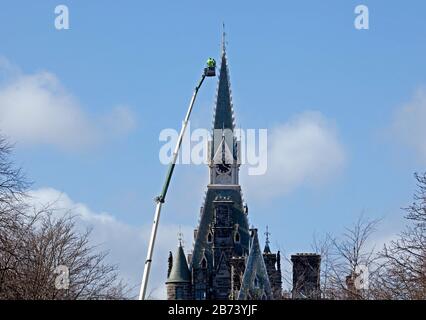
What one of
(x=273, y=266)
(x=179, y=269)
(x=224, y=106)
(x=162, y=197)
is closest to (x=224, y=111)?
(x=224, y=106)

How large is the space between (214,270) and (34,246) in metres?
82.6

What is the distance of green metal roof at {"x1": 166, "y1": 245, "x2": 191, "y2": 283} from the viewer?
384 ft

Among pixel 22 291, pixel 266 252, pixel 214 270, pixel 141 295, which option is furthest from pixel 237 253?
pixel 141 295

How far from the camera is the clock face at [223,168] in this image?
12631 cm

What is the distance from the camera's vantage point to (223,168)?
12656 centimetres

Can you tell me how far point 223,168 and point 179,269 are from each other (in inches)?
574

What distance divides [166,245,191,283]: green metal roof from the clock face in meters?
12.2
